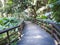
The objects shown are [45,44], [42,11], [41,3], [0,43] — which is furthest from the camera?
[41,3]

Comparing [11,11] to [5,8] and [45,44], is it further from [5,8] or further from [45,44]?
[45,44]

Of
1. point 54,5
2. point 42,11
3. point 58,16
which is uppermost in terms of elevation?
point 54,5

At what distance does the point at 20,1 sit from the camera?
23953 mm

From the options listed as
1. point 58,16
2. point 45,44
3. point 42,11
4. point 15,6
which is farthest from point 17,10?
point 45,44

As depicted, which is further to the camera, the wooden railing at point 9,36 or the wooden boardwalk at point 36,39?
the wooden boardwalk at point 36,39

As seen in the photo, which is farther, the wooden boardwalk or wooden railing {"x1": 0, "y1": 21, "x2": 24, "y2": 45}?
the wooden boardwalk

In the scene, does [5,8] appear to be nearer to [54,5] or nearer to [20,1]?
[20,1]

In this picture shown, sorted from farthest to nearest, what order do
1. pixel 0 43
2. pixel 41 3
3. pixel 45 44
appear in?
pixel 41 3 → pixel 45 44 → pixel 0 43

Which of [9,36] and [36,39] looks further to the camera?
[36,39]

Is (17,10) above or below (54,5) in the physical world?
below

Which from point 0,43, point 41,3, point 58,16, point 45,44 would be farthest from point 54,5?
point 41,3

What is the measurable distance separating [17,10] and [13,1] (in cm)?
163

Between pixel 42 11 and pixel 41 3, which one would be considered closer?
pixel 42 11

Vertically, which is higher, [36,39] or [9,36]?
[9,36]
